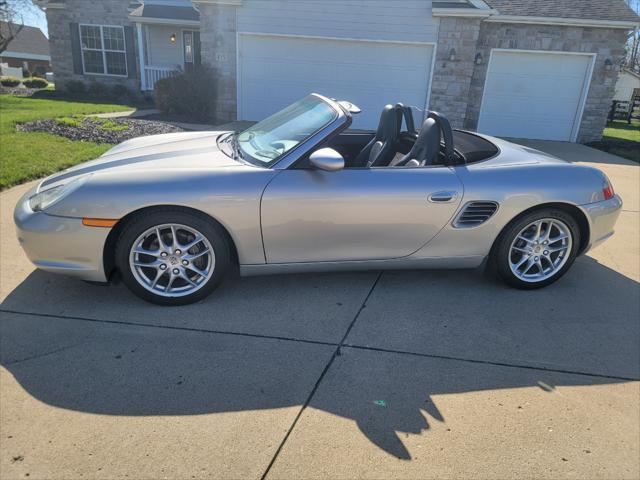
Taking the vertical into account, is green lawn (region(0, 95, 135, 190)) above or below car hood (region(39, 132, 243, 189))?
below

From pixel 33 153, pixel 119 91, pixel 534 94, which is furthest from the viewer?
pixel 119 91

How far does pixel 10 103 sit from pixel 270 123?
14723 mm

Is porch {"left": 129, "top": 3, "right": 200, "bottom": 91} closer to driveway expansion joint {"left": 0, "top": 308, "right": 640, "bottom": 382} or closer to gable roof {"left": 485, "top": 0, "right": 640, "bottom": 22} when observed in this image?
gable roof {"left": 485, "top": 0, "right": 640, "bottom": 22}

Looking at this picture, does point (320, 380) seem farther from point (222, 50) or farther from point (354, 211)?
point (222, 50)

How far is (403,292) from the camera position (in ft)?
12.3

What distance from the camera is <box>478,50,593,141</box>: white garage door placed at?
1348cm

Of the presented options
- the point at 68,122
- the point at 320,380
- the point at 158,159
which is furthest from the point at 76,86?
the point at 320,380

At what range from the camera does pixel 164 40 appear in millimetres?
19844

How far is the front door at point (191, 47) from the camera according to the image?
19.7 metres

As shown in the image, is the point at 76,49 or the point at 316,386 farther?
the point at 76,49

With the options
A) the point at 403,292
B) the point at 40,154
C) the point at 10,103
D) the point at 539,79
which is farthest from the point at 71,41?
the point at 403,292

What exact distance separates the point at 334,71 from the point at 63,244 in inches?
443

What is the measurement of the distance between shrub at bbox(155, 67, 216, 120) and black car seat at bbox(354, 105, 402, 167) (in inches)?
395

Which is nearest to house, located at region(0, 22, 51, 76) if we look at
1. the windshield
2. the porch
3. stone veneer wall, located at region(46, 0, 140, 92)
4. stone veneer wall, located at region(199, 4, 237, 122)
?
stone veneer wall, located at region(46, 0, 140, 92)
